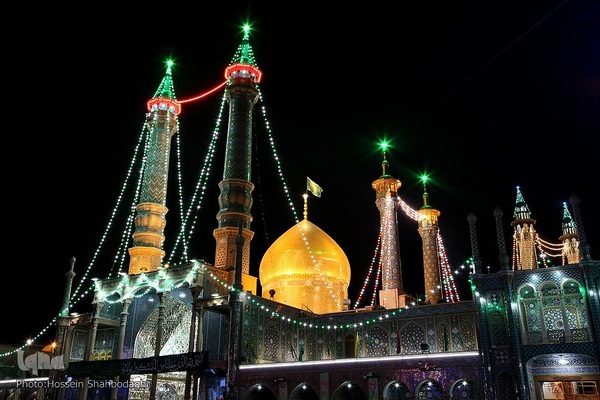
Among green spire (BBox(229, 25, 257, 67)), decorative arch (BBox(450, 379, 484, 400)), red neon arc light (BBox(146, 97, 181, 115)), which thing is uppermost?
green spire (BBox(229, 25, 257, 67))

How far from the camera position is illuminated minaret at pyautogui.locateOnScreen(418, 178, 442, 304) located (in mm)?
29328

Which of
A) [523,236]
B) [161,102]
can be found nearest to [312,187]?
[161,102]

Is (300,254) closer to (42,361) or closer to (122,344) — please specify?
(122,344)

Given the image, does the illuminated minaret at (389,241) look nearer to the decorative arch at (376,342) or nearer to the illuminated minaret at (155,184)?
the decorative arch at (376,342)

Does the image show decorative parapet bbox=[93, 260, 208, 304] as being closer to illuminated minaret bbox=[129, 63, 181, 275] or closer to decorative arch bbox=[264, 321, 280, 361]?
illuminated minaret bbox=[129, 63, 181, 275]

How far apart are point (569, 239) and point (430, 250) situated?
9980 mm

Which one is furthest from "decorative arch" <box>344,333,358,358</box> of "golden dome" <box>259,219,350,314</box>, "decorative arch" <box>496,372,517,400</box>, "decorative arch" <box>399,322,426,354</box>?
"decorative arch" <box>496,372,517,400</box>

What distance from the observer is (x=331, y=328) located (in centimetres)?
2322

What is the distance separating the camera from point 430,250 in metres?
31.2

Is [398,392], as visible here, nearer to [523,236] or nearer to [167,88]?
[523,236]

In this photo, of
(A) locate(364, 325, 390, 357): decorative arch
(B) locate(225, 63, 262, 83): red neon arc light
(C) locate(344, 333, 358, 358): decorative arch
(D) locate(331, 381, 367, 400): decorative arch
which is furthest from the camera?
(B) locate(225, 63, 262, 83): red neon arc light

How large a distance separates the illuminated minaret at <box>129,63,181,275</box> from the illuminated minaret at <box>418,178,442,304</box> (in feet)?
47.0

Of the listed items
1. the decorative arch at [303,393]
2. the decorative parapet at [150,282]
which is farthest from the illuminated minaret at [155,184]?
the decorative arch at [303,393]

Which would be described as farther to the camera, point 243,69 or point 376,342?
point 243,69
